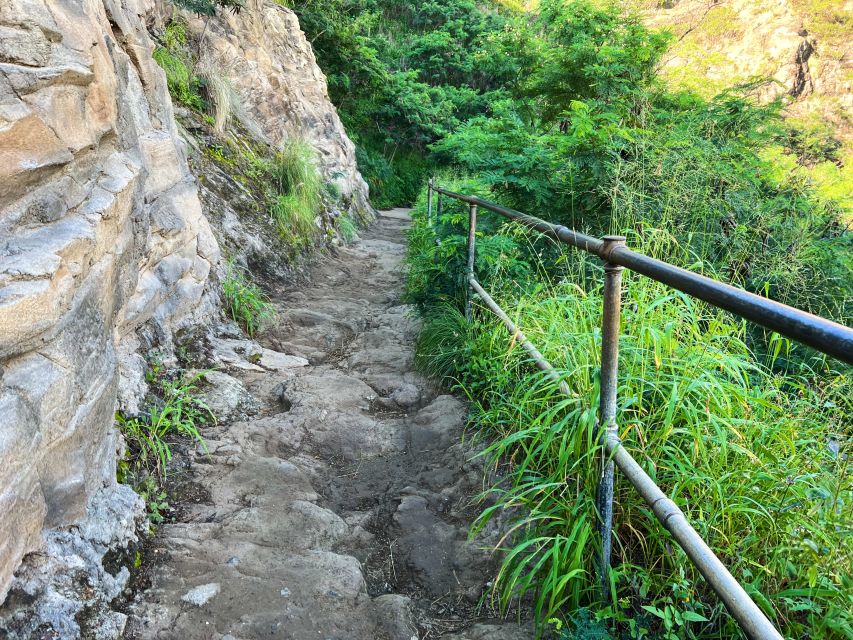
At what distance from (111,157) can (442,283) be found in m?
2.32

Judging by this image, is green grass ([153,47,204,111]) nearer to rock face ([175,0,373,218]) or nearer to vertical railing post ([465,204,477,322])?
rock face ([175,0,373,218])

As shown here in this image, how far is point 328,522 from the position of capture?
239cm

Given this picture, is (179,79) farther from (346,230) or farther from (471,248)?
(471,248)

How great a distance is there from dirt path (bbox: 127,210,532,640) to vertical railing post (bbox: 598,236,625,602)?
0.41 meters

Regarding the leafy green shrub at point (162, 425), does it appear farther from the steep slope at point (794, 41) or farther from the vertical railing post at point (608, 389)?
the steep slope at point (794, 41)

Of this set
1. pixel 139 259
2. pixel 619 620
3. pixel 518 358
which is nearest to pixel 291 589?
pixel 619 620

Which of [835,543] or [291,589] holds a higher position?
[835,543]

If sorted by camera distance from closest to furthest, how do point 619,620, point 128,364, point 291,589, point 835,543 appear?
point 835,543 → point 619,620 → point 291,589 → point 128,364

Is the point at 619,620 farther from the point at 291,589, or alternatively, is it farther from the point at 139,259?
the point at 139,259

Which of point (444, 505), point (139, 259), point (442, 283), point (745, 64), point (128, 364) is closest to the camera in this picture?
point (444, 505)

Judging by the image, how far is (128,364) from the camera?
293 centimetres

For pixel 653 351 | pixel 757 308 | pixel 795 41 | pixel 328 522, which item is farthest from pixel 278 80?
pixel 795 41

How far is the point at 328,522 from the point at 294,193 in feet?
18.4

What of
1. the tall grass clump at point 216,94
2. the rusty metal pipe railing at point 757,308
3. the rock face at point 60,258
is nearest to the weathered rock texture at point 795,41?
the tall grass clump at point 216,94
